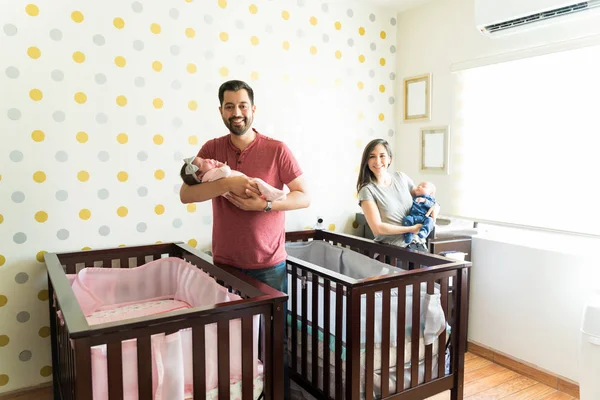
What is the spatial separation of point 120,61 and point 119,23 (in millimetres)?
191

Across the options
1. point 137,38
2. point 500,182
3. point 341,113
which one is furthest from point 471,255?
point 137,38

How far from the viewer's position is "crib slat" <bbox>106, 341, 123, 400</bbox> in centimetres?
129

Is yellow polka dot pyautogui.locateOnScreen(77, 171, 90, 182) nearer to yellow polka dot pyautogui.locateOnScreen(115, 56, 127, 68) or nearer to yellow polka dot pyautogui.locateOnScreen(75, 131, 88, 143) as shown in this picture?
yellow polka dot pyautogui.locateOnScreen(75, 131, 88, 143)

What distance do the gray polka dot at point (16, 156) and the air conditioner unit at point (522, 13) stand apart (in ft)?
7.91

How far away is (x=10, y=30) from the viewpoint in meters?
2.15

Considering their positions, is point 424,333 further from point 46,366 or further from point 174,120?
point 46,366

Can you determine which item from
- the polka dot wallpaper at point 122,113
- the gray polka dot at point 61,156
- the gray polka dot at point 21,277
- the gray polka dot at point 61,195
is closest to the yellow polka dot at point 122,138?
the polka dot wallpaper at point 122,113

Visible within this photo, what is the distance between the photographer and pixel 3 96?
2.15 meters

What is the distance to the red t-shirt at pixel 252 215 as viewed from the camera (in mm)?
1883

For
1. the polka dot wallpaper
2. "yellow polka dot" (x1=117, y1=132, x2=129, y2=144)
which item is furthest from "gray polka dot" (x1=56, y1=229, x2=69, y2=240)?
"yellow polka dot" (x1=117, y1=132, x2=129, y2=144)

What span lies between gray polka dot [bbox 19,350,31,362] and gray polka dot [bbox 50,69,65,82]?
1337 millimetres

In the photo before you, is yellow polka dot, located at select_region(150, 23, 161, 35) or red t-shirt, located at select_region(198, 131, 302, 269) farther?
yellow polka dot, located at select_region(150, 23, 161, 35)

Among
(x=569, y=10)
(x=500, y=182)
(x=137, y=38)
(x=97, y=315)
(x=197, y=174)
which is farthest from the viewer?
(x=500, y=182)

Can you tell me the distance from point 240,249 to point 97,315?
72cm
